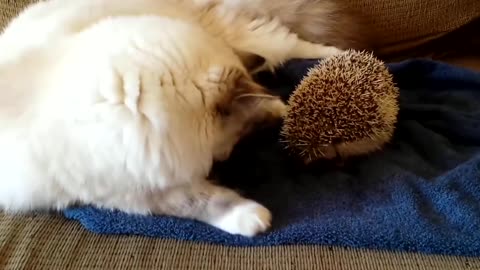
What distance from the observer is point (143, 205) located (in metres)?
1.07

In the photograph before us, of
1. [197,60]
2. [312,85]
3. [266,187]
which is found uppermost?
[197,60]

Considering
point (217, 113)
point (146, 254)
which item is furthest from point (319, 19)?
point (146, 254)

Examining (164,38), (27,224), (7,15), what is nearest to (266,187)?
(164,38)

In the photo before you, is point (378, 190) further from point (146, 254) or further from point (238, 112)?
point (146, 254)

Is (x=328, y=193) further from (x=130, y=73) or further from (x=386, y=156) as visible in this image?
(x=130, y=73)

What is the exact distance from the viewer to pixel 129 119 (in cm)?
95

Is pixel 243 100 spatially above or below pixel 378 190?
above

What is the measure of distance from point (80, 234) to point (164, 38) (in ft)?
1.31

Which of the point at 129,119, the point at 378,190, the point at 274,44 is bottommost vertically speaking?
the point at 378,190

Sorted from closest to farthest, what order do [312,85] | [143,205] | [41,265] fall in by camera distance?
1. [41,265]
2. [143,205]
3. [312,85]

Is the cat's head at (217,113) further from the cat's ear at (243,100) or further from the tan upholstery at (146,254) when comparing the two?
the tan upholstery at (146,254)

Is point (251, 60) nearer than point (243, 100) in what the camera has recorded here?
No

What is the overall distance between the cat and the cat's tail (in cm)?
34

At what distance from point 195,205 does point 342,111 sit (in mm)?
353
